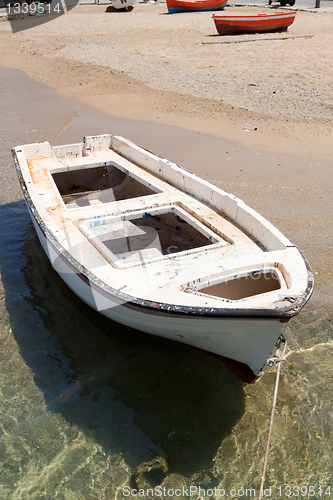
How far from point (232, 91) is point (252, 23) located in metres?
8.67

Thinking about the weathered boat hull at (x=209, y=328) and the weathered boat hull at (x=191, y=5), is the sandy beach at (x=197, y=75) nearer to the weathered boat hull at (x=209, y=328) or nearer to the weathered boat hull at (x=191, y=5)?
the weathered boat hull at (x=191, y=5)

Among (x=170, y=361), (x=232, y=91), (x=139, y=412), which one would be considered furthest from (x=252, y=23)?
(x=139, y=412)

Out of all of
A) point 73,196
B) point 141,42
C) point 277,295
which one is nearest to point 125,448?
point 277,295

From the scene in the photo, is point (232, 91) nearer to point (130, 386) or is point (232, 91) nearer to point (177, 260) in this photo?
point (177, 260)

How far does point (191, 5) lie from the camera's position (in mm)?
25406

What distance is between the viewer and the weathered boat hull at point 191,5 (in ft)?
82.6

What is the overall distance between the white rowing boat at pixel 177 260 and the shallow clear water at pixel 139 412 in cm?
51

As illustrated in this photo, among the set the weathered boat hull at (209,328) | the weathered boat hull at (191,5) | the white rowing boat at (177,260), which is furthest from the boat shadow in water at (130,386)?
the weathered boat hull at (191,5)

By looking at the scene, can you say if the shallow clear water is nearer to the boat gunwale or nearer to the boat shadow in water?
the boat shadow in water

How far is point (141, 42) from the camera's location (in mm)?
18547

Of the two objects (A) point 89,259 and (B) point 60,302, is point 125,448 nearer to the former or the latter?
(A) point 89,259

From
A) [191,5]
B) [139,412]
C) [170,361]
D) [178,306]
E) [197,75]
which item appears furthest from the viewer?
[191,5]

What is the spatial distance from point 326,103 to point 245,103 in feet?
6.59

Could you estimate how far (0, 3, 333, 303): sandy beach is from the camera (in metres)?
7.32
